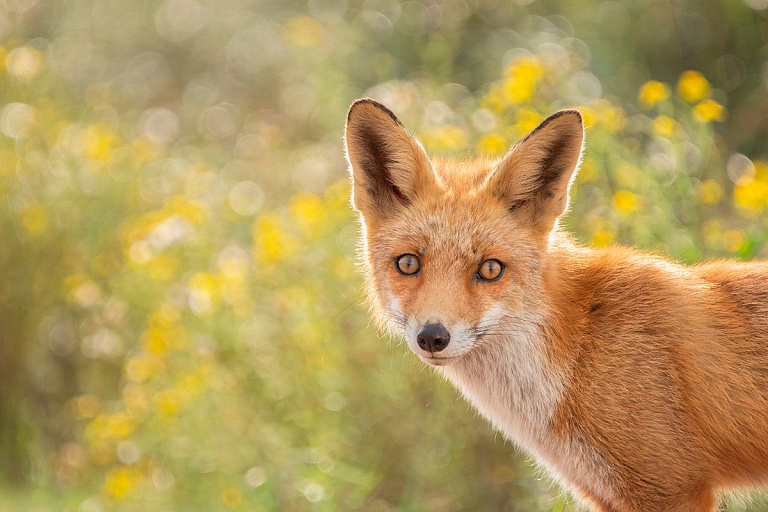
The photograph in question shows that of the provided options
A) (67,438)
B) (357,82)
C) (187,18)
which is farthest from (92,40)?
(67,438)

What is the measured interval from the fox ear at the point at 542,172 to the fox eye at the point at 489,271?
11.7 inches

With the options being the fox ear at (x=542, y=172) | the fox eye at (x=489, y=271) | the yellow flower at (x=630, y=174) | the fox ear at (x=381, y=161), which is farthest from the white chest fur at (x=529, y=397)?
the yellow flower at (x=630, y=174)

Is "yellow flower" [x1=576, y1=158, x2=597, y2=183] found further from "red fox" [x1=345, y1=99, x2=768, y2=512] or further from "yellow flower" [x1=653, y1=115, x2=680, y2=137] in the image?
"red fox" [x1=345, y1=99, x2=768, y2=512]

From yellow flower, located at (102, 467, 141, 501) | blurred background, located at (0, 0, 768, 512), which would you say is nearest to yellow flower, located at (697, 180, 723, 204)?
blurred background, located at (0, 0, 768, 512)

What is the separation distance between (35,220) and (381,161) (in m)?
3.97

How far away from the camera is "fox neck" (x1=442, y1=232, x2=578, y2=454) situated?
302 centimetres

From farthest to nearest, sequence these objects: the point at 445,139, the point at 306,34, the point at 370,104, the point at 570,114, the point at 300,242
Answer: the point at 306,34
the point at 300,242
the point at 445,139
the point at 370,104
the point at 570,114

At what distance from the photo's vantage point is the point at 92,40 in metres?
11.8

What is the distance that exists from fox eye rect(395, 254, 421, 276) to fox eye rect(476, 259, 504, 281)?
23 cm

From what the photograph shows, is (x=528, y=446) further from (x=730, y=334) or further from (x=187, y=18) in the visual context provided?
(x=187, y=18)

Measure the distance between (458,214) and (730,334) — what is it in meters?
1.09

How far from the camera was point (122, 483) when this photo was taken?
4621 millimetres

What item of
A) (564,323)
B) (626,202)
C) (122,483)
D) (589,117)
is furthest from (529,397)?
(122,483)

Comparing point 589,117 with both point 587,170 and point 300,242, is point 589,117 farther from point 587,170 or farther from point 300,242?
point 300,242
